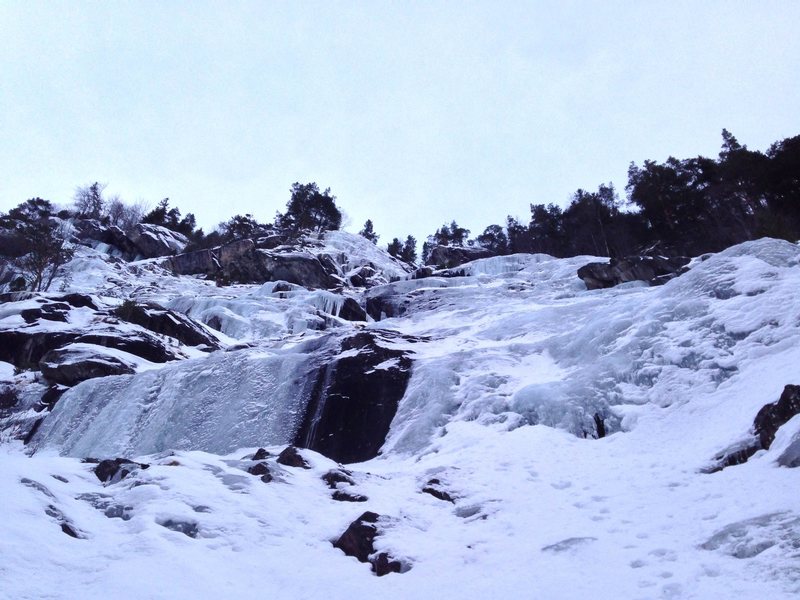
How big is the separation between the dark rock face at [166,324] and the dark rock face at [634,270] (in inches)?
622

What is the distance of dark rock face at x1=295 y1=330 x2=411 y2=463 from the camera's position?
44.5ft

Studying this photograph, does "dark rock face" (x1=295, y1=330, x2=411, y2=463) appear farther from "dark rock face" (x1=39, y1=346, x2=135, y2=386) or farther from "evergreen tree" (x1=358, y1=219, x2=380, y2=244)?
"evergreen tree" (x1=358, y1=219, x2=380, y2=244)

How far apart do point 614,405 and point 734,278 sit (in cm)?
490

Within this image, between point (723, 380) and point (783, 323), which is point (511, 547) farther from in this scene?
point (783, 323)

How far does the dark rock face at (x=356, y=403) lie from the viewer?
13562 millimetres

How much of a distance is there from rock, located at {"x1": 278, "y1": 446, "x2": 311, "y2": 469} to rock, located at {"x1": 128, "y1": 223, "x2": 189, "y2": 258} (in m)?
39.9

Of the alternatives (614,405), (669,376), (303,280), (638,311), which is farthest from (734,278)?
(303,280)

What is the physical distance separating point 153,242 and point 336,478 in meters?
42.4

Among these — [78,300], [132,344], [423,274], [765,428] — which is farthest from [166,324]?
[765,428]

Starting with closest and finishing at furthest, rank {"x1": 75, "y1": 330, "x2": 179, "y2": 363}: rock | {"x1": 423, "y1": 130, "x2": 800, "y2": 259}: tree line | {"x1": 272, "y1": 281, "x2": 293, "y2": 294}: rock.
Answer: {"x1": 75, "y1": 330, "x2": 179, "y2": 363}: rock, {"x1": 423, "y1": 130, "x2": 800, "y2": 259}: tree line, {"x1": 272, "y1": 281, "x2": 293, "y2": 294}: rock

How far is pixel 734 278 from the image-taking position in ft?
43.4

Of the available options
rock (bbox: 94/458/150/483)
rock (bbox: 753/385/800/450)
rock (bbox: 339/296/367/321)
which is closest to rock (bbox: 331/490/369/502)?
rock (bbox: 94/458/150/483)

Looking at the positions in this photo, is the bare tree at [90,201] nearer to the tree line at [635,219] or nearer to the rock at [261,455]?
the tree line at [635,219]

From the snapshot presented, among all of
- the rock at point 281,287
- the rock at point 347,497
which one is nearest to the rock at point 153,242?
the rock at point 281,287
